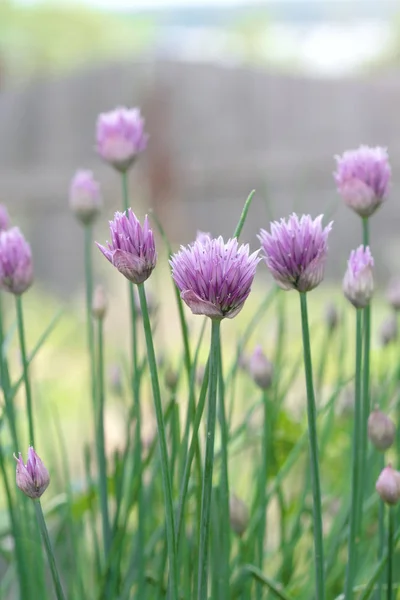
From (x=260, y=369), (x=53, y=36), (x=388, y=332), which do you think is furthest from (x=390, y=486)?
(x=53, y=36)

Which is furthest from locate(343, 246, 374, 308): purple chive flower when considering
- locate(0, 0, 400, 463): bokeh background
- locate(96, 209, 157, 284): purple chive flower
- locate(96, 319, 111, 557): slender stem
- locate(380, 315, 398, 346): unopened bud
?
locate(0, 0, 400, 463): bokeh background

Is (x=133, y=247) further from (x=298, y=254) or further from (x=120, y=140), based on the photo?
(x=120, y=140)

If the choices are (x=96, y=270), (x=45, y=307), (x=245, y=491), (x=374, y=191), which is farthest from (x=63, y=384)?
(x=374, y=191)

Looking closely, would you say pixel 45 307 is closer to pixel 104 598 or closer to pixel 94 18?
pixel 104 598

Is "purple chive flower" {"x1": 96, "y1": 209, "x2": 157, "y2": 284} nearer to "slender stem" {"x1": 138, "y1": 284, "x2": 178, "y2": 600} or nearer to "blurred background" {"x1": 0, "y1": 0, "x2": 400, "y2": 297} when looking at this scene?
"slender stem" {"x1": 138, "y1": 284, "x2": 178, "y2": 600}

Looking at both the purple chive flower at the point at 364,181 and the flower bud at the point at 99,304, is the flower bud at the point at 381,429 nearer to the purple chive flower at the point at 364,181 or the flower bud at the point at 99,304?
the purple chive flower at the point at 364,181
